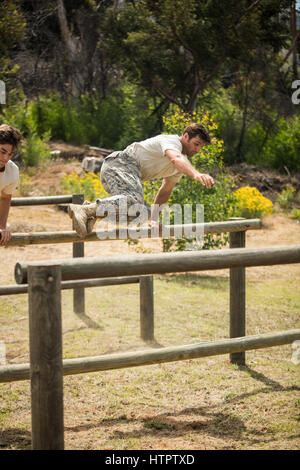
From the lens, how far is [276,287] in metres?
7.64

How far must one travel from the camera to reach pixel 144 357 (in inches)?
132

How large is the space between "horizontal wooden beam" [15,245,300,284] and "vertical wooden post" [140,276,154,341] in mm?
2834

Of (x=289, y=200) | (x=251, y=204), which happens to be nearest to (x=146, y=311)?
(x=251, y=204)

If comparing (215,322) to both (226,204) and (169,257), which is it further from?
(169,257)

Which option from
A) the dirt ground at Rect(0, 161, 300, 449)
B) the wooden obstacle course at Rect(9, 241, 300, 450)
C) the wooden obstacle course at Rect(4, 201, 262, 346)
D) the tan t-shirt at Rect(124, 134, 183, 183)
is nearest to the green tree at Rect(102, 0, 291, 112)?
the wooden obstacle course at Rect(4, 201, 262, 346)

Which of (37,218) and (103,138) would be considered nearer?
(37,218)

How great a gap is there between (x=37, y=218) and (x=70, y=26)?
9921 mm

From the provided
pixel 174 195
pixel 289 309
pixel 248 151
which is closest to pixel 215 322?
pixel 289 309

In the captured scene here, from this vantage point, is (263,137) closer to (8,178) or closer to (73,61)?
(73,61)

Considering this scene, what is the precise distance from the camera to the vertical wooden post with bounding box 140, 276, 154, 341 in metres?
5.51

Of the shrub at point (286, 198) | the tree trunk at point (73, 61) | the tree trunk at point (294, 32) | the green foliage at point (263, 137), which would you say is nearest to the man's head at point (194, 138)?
the shrub at point (286, 198)

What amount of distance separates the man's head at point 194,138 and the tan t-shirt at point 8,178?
4.70 ft

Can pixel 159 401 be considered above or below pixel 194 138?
below

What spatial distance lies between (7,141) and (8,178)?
33cm
